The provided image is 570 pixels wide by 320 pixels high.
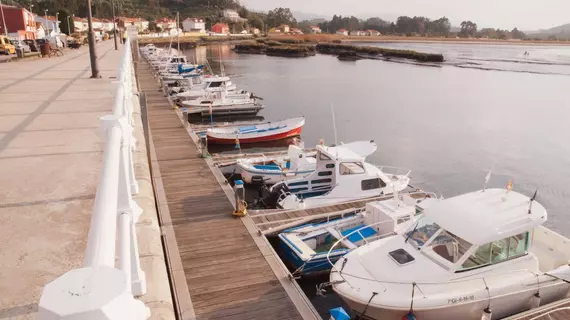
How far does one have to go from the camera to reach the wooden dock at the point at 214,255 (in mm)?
8305

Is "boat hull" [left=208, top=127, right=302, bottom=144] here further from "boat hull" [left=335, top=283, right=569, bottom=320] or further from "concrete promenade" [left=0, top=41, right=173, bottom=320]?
"boat hull" [left=335, top=283, right=569, bottom=320]

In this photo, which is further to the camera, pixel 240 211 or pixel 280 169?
pixel 280 169

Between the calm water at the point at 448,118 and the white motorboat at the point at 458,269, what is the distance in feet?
33.4

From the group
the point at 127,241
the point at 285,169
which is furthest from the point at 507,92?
the point at 127,241

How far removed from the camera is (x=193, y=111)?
31344mm

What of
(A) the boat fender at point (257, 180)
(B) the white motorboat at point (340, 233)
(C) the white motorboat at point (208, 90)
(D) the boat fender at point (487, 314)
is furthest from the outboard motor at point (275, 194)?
(C) the white motorboat at point (208, 90)

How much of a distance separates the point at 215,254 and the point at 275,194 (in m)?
6.10

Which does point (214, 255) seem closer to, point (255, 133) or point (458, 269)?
point (458, 269)

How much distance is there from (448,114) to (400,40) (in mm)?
167722

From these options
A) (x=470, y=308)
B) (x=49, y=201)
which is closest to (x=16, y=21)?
(x=49, y=201)

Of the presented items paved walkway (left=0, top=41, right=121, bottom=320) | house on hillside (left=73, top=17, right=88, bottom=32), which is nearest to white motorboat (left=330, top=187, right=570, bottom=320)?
paved walkway (left=0, top=41, right=121, bottom=320)

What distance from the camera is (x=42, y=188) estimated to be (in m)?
5.79

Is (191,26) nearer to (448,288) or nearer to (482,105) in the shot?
(482,105)

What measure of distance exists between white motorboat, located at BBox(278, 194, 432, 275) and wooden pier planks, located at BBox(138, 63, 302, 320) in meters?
1.52
